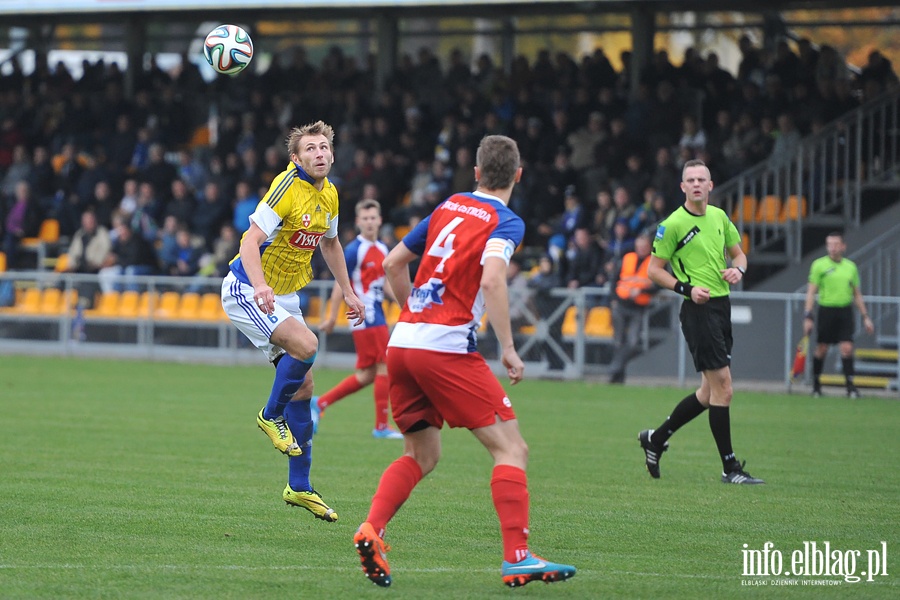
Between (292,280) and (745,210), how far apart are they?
13.8 m

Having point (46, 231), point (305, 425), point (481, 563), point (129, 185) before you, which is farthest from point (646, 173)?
point (481, 563)

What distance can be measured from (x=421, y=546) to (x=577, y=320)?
12600 millimetres

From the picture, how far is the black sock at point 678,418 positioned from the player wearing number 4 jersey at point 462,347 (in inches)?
160

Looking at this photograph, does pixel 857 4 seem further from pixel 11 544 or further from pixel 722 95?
pixel 11 544

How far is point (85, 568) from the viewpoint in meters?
6.11

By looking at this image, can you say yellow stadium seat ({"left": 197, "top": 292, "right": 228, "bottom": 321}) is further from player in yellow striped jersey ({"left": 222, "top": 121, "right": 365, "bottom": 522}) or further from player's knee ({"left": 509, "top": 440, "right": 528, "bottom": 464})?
player's knee ({"left": 509, "top": 440, "right": 528, "bottom": 464})

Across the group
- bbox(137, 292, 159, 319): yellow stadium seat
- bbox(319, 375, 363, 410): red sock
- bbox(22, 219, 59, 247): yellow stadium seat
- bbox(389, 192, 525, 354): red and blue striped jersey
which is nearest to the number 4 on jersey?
bbox(389, 192, 525, 354): red and blue striped jersey

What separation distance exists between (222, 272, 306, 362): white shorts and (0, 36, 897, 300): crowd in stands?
11.9 m

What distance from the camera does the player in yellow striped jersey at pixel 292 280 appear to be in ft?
25.0

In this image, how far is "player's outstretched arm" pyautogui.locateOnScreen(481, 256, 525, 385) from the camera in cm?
567

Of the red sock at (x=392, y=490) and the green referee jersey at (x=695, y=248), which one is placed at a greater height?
the green referee jersey at (x=695, y=248)

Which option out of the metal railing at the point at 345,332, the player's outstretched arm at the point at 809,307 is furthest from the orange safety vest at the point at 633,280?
the player's outstretched arm at the point at 809,307

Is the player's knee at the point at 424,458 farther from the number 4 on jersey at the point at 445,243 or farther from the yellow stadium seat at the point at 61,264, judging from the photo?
the yellow stadium seat at the point at 61,264

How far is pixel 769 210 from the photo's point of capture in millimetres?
20391
